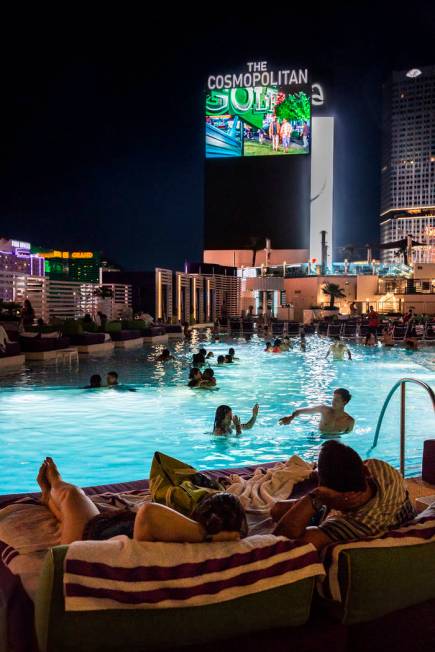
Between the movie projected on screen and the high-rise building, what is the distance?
57502 millimetres

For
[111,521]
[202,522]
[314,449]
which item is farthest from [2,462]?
[202,522]

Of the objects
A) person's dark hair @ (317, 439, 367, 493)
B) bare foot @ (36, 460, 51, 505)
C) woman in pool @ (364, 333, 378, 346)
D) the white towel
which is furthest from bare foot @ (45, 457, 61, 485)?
woman in pool @ (364, 333, 378, 346)

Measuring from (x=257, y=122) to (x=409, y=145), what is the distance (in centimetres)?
6675

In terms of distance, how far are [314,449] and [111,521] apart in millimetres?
4830

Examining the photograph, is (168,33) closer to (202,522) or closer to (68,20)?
(68,20)

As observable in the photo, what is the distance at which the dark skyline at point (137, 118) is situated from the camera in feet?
115

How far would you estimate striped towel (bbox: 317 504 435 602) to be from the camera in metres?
1.97

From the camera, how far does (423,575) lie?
2088mm

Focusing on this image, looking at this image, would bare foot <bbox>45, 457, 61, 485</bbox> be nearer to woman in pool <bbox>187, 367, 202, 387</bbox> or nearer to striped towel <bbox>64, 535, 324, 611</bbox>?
striped towel <bbox>64, 535, 324, 611</bbox>

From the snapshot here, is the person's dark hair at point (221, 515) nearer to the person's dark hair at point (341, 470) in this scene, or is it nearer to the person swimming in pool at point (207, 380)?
the person's dark hair at point (341, 470)

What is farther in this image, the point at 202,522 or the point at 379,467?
the point at 379,467

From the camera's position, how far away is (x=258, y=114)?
59.7 metres

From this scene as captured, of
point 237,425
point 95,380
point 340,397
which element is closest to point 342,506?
point 340,397

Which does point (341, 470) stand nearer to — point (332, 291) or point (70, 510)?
point (70, 510)
